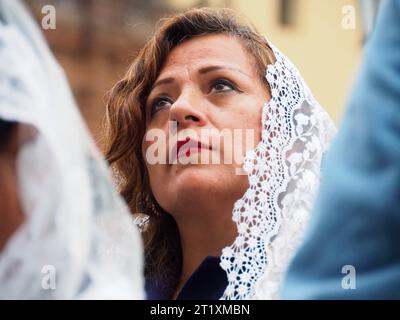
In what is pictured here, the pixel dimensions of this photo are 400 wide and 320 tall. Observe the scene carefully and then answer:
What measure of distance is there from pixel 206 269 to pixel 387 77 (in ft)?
2.02

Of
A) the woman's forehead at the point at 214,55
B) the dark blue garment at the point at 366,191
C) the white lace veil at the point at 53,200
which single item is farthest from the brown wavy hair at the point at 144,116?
the dark blue garment at the point at 366,191

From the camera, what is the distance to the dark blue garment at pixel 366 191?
25.7 inches

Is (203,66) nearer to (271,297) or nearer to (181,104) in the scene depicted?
(181,104)

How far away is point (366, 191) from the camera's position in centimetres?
66

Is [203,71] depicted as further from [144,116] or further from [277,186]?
[277,186]

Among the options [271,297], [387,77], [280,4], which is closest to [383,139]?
[387,77]

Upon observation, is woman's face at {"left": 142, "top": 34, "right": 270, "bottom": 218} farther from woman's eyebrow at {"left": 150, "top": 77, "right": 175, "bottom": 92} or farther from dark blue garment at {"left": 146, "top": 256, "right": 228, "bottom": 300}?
dark blue garment at {"left": 146, "top": 256, "right": 228, "bottom": 300}

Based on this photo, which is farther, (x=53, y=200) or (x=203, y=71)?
(x=203, y=71)

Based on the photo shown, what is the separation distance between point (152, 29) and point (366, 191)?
757 millimetres

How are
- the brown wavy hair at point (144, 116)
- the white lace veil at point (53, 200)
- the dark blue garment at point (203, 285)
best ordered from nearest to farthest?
the white lace veil at point (53, 200) → the dark blue garment at point (203, 285) → the brown wavy hair at point (144, 116)

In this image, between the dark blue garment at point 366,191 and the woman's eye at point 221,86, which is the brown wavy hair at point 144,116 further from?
the dark blue garment at point 366,191

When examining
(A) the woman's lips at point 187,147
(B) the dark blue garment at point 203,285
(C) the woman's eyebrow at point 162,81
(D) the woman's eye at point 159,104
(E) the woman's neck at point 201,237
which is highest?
(C) the woman's eyebrow at point 162,81

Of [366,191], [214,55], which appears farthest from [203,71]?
[366,191]
